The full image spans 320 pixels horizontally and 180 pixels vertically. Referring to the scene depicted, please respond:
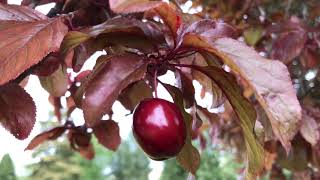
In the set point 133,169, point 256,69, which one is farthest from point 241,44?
point 133,169

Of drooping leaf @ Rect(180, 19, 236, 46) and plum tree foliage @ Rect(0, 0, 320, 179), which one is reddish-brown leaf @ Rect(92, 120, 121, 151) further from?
drooping leaf @ Rect(180, 19, 236, 46)

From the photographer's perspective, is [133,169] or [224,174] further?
[133,169]

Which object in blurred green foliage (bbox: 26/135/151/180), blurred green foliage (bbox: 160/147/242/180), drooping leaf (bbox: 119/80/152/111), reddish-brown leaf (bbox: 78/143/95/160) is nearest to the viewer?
drooping leaf (bbox: 119/80/152/111)

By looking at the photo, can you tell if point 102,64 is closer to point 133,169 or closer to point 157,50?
point 157,50

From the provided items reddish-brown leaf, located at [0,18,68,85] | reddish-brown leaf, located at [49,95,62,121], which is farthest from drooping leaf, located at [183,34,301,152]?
reddish-brown leaf, located at [49,95,62,121]

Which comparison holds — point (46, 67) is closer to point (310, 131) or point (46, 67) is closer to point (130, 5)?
point (130, 5)

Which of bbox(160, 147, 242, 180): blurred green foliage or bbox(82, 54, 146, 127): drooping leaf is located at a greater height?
bbox(82, 54, 146, 127): drooping leaf
